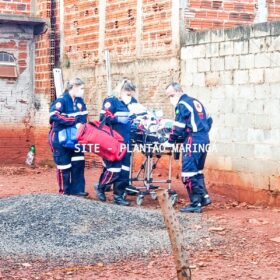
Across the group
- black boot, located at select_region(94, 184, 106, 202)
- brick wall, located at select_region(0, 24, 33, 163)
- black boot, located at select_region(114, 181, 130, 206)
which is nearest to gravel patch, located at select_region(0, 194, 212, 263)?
black boot, located at select_region(114, 181, 130, 206)

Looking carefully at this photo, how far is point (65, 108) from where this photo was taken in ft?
37.5

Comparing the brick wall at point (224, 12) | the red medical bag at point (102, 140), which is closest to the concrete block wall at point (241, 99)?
the brick wall at point (224, 12)

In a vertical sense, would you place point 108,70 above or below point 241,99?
above

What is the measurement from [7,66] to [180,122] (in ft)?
25.1

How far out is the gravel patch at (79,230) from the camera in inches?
325

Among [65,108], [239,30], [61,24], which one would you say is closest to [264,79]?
[239,30]

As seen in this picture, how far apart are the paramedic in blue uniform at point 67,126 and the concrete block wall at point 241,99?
215 cm

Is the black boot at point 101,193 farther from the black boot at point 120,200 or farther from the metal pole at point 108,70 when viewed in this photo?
the metal pole at point 108,70

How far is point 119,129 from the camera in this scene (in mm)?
11234

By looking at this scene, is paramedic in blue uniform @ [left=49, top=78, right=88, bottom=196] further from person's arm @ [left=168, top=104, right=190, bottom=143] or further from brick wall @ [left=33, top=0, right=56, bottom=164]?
brick wall @ [left=33, top=0, right=56, bottom=164]

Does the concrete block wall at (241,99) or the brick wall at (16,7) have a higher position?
the brick wall at (16,7)

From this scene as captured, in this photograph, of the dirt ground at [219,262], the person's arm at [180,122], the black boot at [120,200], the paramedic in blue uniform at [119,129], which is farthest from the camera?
the black boot at [120,200]

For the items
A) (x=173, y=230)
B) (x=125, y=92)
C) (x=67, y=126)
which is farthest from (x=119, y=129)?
(x=173, y=230)

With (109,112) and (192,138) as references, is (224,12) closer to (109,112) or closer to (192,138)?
(109,112)
